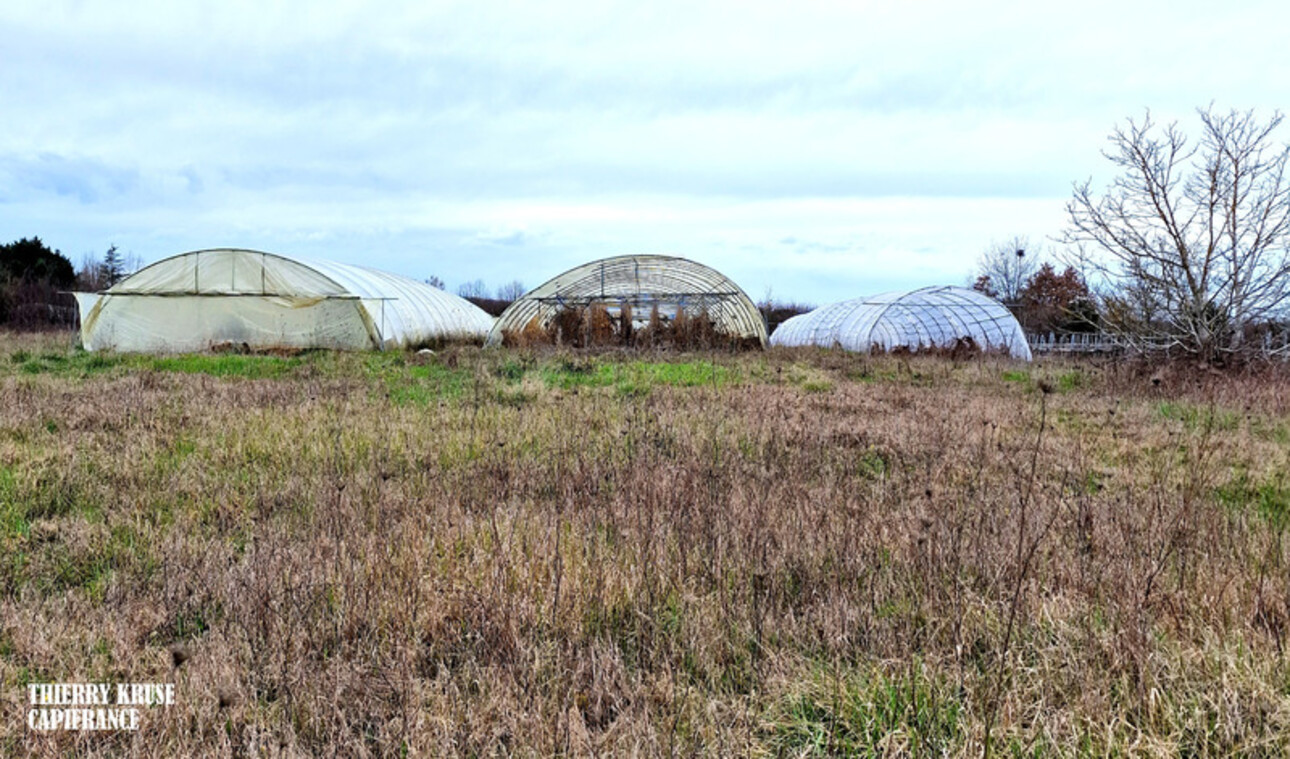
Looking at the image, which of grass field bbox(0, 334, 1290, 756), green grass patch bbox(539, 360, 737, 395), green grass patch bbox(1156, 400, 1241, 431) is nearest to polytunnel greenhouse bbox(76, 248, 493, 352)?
green grass patch bbox(539, 360, 737, 395)

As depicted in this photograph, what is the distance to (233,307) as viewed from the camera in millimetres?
20734

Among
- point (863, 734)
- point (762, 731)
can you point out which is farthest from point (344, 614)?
point (863, 734)

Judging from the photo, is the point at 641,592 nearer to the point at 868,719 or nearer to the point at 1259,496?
the point at 868,719

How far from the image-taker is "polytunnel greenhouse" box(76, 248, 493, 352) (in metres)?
20.5

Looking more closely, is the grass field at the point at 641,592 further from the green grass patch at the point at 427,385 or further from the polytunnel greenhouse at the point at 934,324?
the polytunnel greenhouse at the point at 934,324

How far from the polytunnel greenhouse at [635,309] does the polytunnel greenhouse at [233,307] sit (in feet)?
14.3

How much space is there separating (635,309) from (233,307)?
458 inches

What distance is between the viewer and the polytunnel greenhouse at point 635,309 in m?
22.6

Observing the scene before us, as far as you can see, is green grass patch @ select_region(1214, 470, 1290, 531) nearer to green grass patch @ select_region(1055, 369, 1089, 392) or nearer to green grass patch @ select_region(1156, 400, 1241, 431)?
green grass patch @ select_region(1156, 400, 1241, 431)

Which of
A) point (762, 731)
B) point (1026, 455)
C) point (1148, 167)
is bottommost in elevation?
point (762, 731)

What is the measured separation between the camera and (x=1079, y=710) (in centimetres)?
236

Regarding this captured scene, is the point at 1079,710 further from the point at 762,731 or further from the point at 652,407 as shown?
the point at 652,407

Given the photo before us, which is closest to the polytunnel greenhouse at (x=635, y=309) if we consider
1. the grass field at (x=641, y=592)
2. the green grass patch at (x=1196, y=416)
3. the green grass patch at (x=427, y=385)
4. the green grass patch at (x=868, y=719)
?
the green grass patch at (x=427, y=385)

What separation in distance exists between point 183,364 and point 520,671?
49.1ft
